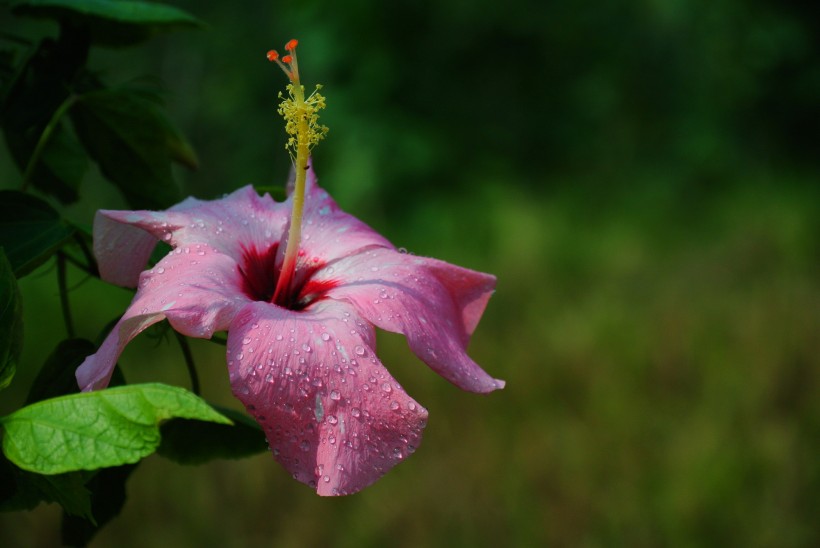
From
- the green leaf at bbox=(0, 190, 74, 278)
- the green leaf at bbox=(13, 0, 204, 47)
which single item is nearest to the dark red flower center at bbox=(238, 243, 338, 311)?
the green leaf at bbox=(0, 190, 74, 278)

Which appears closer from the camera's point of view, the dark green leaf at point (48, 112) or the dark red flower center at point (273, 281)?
the dark red flower center at point (273, 281)

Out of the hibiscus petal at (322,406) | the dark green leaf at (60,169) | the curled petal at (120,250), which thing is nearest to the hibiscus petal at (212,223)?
the curled petal at (120,250)

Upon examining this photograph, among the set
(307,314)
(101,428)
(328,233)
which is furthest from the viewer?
(328,233)

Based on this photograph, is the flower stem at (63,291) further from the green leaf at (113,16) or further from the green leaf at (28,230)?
the green leaf at (113,16)

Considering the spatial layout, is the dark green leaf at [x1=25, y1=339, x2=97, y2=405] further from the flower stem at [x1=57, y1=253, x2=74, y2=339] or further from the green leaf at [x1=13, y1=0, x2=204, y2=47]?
the green leaf at [x1=13, y1=0, x2=204, y2=47]

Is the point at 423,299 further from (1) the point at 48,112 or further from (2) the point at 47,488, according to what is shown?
(1) the point at 48,112

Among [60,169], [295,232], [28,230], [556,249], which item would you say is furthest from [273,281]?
[556,249]
